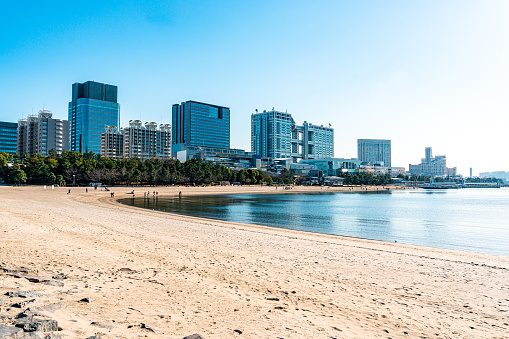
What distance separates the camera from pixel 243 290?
34.6 feet

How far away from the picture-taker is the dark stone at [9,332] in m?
5.80

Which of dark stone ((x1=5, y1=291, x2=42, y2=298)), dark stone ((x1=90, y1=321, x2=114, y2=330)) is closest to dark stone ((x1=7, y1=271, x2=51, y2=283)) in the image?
dark stone ((x1=5, y1=291, x2=42, y2=298))

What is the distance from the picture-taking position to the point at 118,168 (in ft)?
375

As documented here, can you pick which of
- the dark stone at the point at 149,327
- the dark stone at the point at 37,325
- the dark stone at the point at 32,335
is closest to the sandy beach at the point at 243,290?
the dark stone at the point at 149,327

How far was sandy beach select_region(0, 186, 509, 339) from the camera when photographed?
7520mm

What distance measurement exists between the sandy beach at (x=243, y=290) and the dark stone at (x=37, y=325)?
21 centimetres

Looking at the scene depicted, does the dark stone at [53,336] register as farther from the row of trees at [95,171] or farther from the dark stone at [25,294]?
the row of trees at [95,171]

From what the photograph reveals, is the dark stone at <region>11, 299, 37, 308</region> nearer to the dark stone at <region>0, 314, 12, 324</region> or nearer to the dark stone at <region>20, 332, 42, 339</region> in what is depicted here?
the dark stone at <region>0, 314, 12, 324</region>

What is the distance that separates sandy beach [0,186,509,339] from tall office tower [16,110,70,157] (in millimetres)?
191200

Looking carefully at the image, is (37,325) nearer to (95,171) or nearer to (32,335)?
(32,335)

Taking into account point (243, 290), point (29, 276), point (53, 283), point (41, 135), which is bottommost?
point (243, 290)

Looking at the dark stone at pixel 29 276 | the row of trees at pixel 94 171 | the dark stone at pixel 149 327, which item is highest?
the row of trees at pixel 94 171

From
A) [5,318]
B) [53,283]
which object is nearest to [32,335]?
[5,318]

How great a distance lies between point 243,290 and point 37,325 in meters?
5.78
